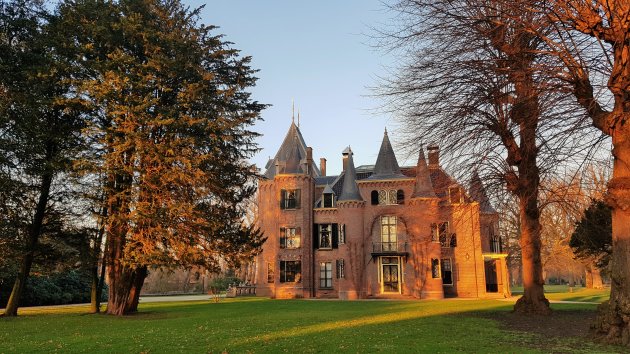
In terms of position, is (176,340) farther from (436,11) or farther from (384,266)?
(384,266)

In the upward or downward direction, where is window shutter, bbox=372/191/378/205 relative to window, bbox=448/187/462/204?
upward

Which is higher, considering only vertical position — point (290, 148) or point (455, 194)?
point (290, 148)

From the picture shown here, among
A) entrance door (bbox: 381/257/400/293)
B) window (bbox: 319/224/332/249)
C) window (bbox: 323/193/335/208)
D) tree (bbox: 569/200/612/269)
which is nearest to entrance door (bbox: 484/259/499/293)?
entrance door (bbox: 381/257/400/293)

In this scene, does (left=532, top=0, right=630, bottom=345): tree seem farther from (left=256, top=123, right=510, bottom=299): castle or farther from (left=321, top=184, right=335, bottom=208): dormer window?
(left=321, top=184, right=335, bottom=208): dormer window

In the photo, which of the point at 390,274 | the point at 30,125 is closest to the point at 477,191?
the point at 30,125

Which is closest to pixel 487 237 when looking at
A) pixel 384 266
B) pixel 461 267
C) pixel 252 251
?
pixel 461 267

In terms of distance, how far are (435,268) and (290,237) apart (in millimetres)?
11378

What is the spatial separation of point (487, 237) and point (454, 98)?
2762cm

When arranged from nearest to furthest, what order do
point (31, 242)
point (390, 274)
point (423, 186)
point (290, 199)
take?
1. point (31, 242)
2. point (423, 186)
3. point (390, 274)
4. point (290, 199)

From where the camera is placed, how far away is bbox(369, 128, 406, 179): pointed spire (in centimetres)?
3600

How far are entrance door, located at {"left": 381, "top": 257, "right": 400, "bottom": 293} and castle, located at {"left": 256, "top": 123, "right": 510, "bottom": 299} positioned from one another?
0.08 m

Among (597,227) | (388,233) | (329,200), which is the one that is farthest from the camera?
(329,200)

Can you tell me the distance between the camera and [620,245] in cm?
980

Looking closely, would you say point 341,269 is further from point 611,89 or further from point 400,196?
point 611,89
